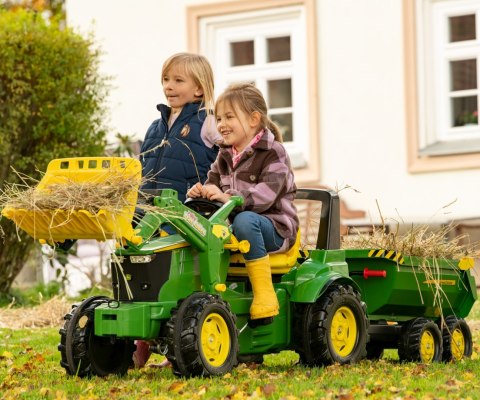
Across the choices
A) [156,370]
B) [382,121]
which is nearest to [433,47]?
[382,121]

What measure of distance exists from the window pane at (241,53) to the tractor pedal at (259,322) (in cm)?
856

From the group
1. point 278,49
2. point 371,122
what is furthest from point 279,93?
point 371,122

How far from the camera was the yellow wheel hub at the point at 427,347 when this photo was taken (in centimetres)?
691

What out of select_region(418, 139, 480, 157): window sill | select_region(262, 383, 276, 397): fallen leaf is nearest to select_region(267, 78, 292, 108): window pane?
select_region(418, 139, 480, 157): window sill

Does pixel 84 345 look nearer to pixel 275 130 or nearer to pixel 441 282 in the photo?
pixel 275 130

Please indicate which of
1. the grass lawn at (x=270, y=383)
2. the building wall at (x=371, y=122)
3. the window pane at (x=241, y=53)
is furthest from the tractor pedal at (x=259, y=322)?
the window pane at (x=241, y=53)

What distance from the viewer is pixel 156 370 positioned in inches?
257

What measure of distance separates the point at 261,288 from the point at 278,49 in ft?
28.0

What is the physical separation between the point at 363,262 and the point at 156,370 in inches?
50.8

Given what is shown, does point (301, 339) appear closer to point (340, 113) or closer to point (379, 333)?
point (379, 333)

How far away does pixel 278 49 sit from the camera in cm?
1438

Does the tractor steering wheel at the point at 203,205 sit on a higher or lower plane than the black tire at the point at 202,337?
higher

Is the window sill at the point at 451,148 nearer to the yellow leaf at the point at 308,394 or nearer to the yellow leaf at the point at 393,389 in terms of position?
the yellow leaf at the point at 393,389

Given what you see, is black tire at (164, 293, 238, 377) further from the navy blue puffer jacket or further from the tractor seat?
the navy blue puffer jacket
